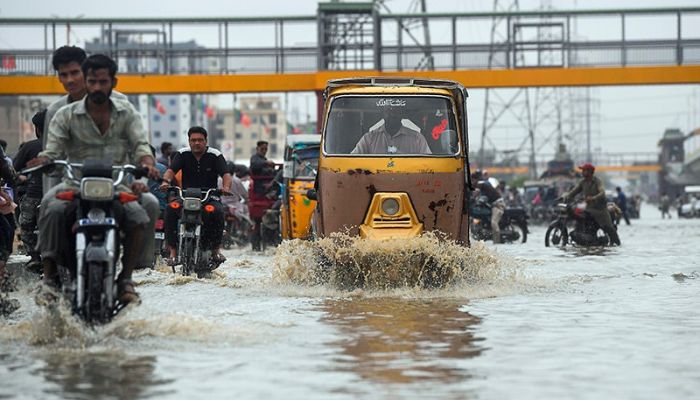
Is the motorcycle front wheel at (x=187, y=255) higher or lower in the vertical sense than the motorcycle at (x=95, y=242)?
lower

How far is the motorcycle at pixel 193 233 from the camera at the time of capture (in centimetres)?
1413

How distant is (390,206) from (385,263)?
812mm

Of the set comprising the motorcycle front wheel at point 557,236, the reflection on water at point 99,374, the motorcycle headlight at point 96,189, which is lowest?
the motorcycle front wheel at point 557,236

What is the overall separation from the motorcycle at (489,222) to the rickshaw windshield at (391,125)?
1368 centimetres

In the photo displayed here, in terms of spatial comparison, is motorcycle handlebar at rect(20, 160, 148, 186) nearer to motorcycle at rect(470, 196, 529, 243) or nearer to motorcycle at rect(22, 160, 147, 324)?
motorcycle at rect(22, 160, 147, 324)

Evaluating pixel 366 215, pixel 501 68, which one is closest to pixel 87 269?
pixel 366 215

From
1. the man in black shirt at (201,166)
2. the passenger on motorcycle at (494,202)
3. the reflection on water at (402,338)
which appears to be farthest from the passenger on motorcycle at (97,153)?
the passenger on motorcycle at (494,202)

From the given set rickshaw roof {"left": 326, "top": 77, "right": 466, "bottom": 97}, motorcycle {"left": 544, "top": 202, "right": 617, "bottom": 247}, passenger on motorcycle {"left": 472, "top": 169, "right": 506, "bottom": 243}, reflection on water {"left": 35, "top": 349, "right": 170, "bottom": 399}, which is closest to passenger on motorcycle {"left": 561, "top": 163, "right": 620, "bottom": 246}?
motorcycle {"left": 544, "top": 202, "right": 617, "bottom": 247}

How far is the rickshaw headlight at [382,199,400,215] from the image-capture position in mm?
13461

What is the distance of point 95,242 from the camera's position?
8211 mm

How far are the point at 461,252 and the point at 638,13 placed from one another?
26.1m

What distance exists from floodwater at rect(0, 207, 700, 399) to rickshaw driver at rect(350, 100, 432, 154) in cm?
120

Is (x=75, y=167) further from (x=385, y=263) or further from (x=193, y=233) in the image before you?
(x=193, y=233)

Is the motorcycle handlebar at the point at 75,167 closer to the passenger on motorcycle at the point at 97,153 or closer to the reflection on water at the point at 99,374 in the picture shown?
the passenger on motorcycle at the point at 97,153
